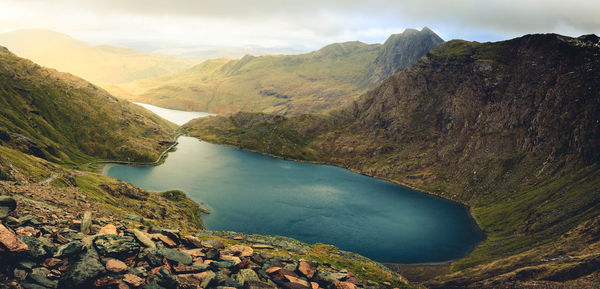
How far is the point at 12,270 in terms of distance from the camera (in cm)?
2300

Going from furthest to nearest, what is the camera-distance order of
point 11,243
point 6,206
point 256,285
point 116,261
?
point 256,285 < point 6,206 < point 116,261 < point 11,243

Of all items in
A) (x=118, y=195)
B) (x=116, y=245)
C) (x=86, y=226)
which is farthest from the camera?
(x=118, y=195)

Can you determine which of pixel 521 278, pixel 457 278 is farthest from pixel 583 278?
pixel 457 278

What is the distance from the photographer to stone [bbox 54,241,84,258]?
25547 millimetres

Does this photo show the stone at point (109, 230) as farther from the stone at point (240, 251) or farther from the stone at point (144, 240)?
the stone at point (240, 251)

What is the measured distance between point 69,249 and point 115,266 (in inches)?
162

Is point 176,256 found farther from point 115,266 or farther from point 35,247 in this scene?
point 35,247

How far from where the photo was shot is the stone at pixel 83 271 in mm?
23828

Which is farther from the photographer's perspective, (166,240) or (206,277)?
(166,240)

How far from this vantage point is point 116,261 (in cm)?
2675

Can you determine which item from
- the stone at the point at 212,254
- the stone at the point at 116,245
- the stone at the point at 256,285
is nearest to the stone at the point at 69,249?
the stone at the point at 116,245

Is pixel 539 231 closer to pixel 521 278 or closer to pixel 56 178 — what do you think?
pixel 521 278

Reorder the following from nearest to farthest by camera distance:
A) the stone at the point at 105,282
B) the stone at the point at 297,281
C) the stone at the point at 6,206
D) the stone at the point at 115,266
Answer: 1. the stone at the point at 105,282
2. the stone at the point at 115,266
3. the stone at the point at 6,206
4. the stone at the point at 297,281

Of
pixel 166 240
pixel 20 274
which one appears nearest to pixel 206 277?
pixel 166 240
